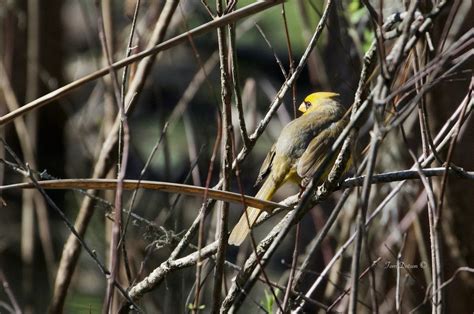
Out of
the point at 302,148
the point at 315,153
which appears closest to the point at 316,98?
the point at 302,148

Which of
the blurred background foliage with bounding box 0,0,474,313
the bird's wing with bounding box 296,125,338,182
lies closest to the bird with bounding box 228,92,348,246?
the bird's wing with bounding box 296,125,338,182

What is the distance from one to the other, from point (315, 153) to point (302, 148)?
0.14 metres

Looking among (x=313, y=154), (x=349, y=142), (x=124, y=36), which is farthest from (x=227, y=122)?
(x=124, y=36)

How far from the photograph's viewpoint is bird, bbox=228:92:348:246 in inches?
133

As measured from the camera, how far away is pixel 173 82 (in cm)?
969

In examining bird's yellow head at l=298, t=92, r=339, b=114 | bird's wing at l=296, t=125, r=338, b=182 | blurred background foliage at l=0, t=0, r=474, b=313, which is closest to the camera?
bird's wing at l=296, t=125, r=338, b=182

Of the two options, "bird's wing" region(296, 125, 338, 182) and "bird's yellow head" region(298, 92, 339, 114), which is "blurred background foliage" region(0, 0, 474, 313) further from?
"bird's wing" region(296, 125, 338, 182)

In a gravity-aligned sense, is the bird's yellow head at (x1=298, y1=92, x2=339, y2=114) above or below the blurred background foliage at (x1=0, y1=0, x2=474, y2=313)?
above

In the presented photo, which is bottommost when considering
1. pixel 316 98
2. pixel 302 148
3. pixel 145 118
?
pixel 145 118

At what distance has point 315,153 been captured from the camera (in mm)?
3402

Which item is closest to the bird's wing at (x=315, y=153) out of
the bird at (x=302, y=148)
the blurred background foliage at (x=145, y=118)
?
the bird at (x=302, y=148)

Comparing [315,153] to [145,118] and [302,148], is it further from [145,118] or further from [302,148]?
[145,118]

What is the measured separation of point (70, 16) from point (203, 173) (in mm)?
5823

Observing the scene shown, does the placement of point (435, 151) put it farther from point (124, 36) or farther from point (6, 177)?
point (6, 177)
